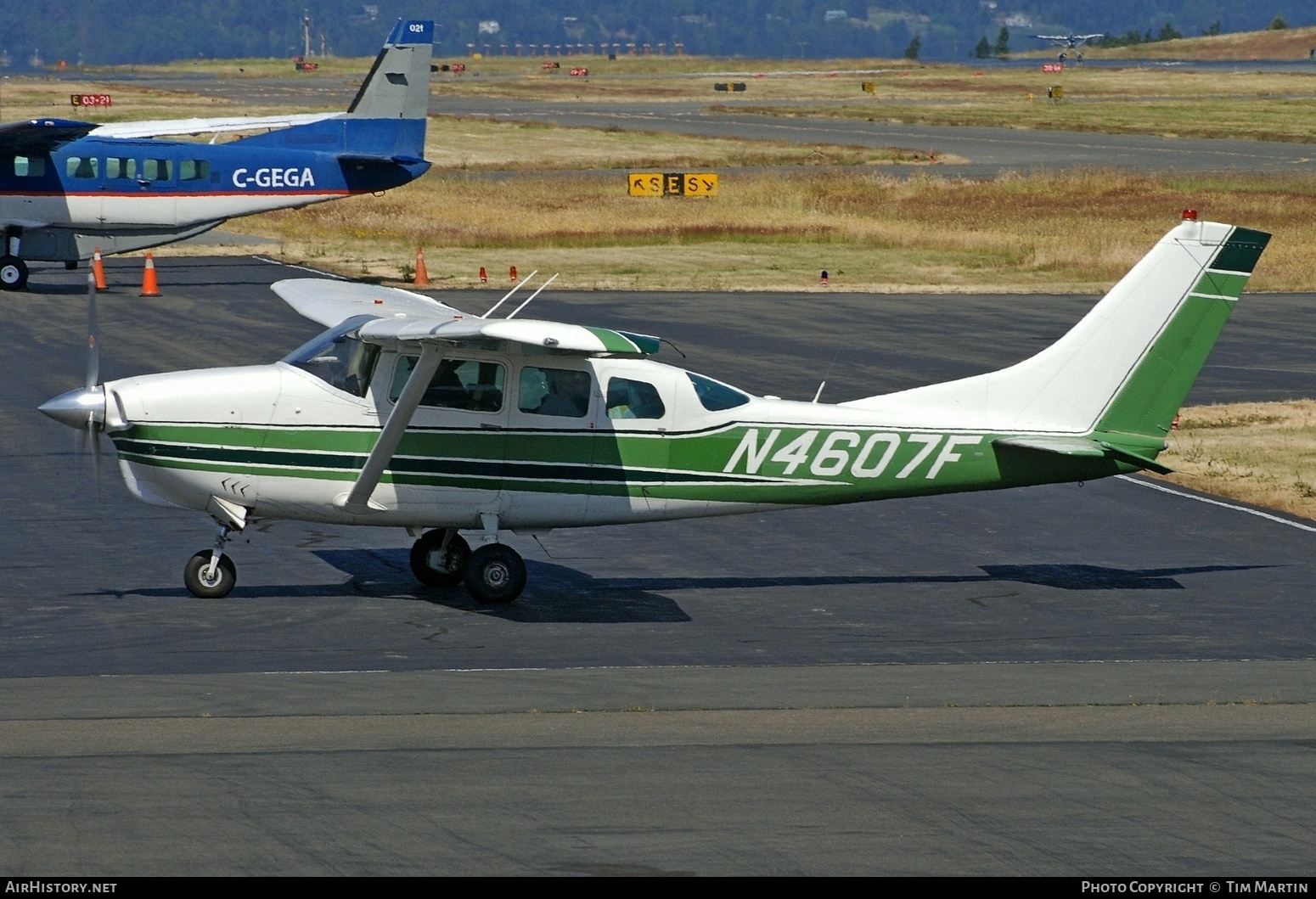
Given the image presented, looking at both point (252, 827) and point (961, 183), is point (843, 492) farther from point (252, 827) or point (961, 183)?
point (961, 183)

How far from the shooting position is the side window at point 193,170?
35875 millimetres

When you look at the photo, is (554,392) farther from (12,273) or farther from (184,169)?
(184,169)

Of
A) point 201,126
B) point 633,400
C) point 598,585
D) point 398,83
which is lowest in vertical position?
point 598,585

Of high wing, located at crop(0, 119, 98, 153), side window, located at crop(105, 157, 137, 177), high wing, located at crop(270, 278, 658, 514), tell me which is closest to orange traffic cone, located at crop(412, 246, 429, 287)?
side window, located at crop(105, 157, 137, 177)

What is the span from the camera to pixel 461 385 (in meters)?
13.4

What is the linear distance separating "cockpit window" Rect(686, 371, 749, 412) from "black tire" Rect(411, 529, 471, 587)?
7.85 feet

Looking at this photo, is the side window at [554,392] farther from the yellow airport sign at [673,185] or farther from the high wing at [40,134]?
the yellow airport sign at [673,185]

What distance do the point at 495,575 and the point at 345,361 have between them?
2093 millimetres

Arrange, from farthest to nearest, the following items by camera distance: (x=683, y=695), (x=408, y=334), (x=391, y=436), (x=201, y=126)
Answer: (x=201, y=126)
(x=391, y=436)
(x=408, y=334)
(x=683, y=695)

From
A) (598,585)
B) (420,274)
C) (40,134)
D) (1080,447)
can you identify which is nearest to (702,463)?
(598,585)

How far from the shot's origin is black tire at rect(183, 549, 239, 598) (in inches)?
535

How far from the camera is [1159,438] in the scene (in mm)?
14336

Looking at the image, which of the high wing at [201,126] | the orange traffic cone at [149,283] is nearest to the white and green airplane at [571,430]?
the orange traffic cone at [149,283]

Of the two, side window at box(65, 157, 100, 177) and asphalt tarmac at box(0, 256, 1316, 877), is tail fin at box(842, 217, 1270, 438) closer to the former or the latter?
asphalt tarmac at box(0, 256, 1316, 877)
